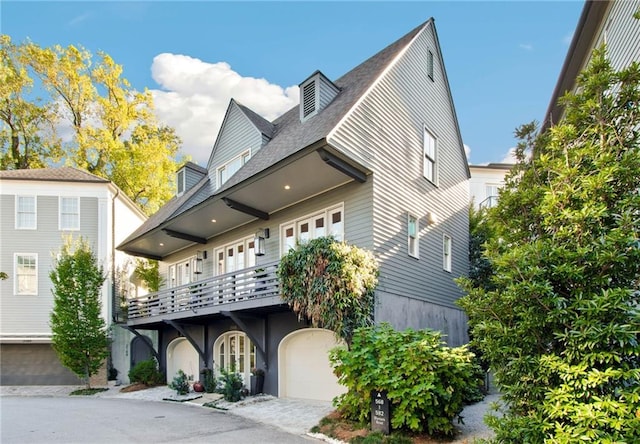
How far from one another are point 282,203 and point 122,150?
17907 mm

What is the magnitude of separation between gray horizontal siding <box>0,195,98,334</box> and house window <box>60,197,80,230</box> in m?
0.18

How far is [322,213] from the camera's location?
1204cm

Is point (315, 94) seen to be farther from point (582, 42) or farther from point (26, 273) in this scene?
point (26, 273)

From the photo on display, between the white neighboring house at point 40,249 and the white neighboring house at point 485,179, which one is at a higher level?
the white neighboring house at point 485,179

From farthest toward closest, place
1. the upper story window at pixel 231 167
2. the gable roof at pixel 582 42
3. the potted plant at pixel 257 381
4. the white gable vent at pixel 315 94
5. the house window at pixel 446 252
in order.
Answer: the upper story window at pixel 231 167 < the house window at pixel 446 252 < the white gable vent at pixel 315 94 < the potted plant at pixel 257 381 < the gable roof at pixel 582 42

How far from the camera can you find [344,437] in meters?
7.87

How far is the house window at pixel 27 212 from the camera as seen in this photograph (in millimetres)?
19219

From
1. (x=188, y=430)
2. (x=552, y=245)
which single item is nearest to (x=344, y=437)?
(x=188, y=430)

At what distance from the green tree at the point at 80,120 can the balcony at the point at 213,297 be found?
1181cm

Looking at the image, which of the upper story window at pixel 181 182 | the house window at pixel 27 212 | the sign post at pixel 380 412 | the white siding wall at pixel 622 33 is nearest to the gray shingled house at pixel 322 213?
the upper story window at pixel 181 182

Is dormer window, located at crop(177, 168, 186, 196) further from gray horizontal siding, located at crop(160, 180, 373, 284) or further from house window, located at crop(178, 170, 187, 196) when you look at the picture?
gray horizontal siding, located at crop(160, 180, 373, 284)

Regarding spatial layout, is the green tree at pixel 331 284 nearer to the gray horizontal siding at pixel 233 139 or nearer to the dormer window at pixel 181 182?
the gray horizontal siding at pixel 233 139

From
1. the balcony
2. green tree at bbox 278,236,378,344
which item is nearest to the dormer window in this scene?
the balcony

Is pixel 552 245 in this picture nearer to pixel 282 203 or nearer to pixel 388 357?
pixel 388 357
